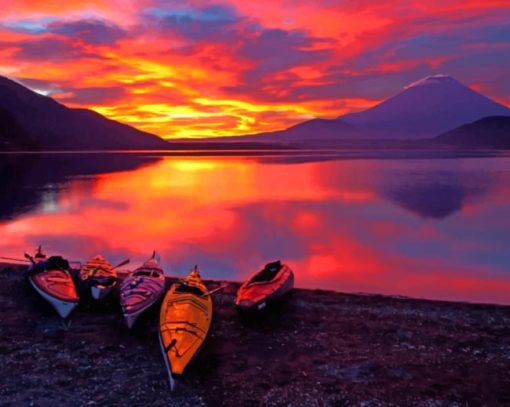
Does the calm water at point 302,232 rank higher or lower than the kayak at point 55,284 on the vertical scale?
lower

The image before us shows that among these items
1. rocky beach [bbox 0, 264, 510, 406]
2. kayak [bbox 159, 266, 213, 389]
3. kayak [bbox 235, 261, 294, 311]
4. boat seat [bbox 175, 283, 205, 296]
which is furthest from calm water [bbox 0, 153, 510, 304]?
kayak [bbox 159, 266, 213, 389]

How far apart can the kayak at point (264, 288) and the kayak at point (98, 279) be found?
3661 millimetres

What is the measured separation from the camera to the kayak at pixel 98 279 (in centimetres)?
1276

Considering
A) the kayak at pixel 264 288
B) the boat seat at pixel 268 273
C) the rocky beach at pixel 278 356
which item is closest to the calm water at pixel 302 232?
the boat seat at pixel 268 273

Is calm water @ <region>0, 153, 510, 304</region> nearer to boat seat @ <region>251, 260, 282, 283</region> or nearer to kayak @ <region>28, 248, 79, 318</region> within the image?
boat seat @ <region>251, 260, 282, 283</region>

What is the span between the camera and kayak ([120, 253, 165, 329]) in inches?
443

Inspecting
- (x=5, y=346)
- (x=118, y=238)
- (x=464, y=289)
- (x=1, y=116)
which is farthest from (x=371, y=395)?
(x=1, y=116)

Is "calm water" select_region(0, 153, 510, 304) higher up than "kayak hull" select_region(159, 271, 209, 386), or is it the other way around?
"kayak hull" select_region(159, 271, 209, 386)

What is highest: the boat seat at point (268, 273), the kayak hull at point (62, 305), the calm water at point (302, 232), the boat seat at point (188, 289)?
the boat seat at point (188, 289)

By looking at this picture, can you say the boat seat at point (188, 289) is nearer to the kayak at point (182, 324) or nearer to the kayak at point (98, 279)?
the kayak at point (182, 324)

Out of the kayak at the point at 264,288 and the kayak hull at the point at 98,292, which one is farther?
the kayak hull at the point at 98,292

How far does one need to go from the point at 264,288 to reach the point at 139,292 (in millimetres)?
3307

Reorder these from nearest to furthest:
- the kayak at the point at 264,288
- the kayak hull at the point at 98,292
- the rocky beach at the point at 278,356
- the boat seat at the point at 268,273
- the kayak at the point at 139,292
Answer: the rocky beach at the point at 278,356 < the kayak at the point at 139,292 < the kayak at the point at 264,288 < the kayak hull at the point at 98,292 < the boat seat at the point at 268,273

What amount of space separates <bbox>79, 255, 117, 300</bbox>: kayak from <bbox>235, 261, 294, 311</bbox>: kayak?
3.66m
